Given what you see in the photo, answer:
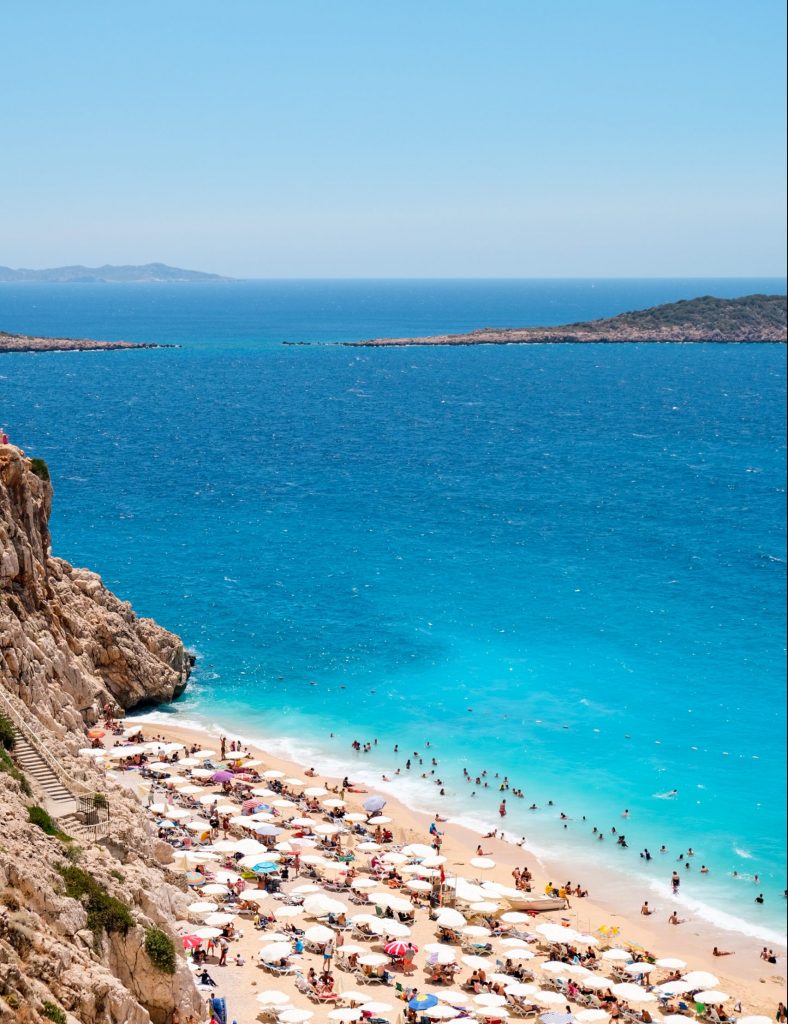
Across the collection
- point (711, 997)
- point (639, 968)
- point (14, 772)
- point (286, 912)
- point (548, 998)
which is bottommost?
point (711, 997)

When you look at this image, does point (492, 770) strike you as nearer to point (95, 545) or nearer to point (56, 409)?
point (95, 545)

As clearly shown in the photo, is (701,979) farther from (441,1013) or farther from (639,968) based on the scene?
(441,1013)

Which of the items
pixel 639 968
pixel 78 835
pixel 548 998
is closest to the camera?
pixel 78 835

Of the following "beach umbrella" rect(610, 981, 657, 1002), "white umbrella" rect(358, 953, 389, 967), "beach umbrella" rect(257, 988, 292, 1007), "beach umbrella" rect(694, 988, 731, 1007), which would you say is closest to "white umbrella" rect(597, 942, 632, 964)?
"beach umbrella" rect(610, 981, 657, 1002)

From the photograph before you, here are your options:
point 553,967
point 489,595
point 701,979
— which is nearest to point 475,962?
point 553,967

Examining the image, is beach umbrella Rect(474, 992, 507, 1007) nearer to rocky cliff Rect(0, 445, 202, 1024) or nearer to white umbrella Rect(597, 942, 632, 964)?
white umbrella Rect(597, 942, 632, 964)
